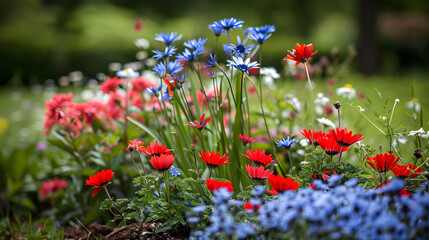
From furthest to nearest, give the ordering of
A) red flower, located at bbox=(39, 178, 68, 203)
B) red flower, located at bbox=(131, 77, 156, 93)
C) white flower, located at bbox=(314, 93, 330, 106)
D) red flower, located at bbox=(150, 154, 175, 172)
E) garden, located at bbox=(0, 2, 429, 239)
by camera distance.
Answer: red flower, located at bbox=(39, 178, 68, 203), red flower, located at bbox=(131, 77, 156, 93), white flower, located at bbox=(314, 93, 330, 106), red flower, located at bbox=(150, 154, 175, 172), garden, located at bbox=(0, 2, 429, 239)

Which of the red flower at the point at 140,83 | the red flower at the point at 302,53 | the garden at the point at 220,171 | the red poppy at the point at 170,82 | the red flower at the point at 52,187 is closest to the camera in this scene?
the garden at the point at 220,171

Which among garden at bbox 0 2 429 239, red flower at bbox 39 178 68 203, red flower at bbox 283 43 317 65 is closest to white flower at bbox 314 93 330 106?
garden at bbox 0 2 429 239

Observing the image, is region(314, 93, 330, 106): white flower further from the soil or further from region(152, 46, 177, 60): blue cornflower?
the soil

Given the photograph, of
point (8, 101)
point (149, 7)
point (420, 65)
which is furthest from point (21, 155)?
point (420, 65)

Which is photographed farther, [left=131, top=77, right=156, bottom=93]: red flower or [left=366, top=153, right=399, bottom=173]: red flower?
[left=131, top=77, right=156, bottom=93]: red flower

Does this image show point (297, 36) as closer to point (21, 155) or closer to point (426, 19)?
point (426, 19)

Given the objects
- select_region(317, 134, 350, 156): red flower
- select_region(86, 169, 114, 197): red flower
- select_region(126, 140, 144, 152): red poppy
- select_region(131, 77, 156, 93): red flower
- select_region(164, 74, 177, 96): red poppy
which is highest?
select_region(131, 77, 156, 93): red flower

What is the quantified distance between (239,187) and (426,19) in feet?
45.1

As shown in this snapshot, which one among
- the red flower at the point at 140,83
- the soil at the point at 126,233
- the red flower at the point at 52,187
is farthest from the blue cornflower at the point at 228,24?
the red flower at the point at 52,187

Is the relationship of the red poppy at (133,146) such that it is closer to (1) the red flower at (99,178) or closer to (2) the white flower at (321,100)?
(1) the red flower at (99,178)

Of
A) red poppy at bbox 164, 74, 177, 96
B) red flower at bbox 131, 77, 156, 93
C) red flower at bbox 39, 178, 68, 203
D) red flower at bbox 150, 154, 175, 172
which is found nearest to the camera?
red flower at bbox 150, 154, 175, 172

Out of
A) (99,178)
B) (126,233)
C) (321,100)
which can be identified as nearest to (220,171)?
(126,233)

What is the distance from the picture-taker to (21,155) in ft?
7.86

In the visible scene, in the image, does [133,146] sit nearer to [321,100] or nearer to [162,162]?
[162,162]
